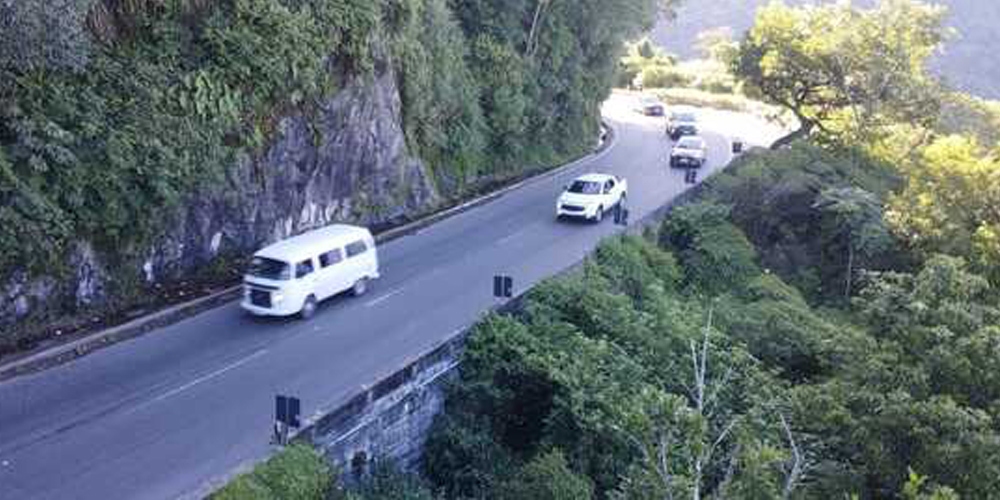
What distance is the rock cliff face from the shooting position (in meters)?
16.8

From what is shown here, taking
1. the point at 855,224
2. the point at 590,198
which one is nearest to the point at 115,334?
the point at 590,198

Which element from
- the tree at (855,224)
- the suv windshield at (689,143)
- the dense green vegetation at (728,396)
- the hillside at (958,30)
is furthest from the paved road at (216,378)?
the hillside at (958,30)

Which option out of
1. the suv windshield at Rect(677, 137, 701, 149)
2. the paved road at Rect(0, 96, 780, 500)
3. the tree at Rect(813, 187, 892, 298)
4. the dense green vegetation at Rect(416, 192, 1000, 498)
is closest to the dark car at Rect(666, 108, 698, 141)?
the suv windshield at Rect(677, 137, 701, 149)

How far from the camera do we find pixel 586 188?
2873 centimetres

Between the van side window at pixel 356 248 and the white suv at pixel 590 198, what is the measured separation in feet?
31.9

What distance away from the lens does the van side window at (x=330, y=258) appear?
18.9 m

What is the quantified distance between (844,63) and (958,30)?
92.9m

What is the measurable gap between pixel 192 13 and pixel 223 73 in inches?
61.0

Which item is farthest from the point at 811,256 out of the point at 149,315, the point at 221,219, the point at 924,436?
the point at 149,315

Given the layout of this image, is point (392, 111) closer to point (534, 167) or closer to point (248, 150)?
point (248, 150)

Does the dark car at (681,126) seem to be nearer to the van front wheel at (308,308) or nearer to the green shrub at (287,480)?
the van front wheel at (308,308)

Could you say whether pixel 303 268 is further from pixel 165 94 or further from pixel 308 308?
pixel 165 94

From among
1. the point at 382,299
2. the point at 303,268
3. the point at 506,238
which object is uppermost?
the point at 303,268

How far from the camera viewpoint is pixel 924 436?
12070 mm
